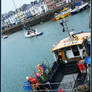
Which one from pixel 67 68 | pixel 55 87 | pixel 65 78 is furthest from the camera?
pixel 67 68

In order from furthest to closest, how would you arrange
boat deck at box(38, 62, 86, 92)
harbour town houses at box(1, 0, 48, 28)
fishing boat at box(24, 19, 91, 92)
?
harbour town houses at box(1, 0, 48, 28)
fishing boat at box(24, 19, 91, 92)
boat deck at box(38, 62, 86, 92)

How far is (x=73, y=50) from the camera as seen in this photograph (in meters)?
12.8

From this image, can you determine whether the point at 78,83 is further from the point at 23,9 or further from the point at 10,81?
the point at 23,9

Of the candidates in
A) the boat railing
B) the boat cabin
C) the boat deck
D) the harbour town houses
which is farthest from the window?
the harbour town houses

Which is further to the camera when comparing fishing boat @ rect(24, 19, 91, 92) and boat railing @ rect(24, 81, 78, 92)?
fishing boat @ rect(24, 19, 91, 92)

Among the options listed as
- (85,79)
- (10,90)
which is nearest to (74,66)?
(85,79)

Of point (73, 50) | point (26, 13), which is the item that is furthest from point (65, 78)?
point (26, 13)

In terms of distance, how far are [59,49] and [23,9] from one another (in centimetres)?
9203

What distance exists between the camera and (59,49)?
13.0 m

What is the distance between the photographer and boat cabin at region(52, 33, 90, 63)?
12.3m

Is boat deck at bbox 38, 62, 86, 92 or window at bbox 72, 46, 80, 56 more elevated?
window at bbox 72, 46, 80, 56

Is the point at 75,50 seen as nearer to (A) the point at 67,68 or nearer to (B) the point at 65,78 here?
(A) the point at 67,68

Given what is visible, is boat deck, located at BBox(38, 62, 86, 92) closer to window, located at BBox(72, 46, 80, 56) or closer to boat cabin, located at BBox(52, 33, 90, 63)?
boat cabin, located at BBox(52, 33, 90, 63)

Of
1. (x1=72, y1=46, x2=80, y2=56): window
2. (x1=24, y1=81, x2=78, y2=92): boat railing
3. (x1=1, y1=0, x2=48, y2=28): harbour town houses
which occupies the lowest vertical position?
(x1=1, y1=0, x2=48, y2=28): harbour town houses
